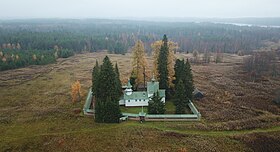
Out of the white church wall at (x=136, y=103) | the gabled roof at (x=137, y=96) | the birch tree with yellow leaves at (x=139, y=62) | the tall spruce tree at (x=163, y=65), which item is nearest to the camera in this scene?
the gabled roof at (x=137, y=96)

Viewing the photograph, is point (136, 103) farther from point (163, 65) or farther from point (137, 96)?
point (163, 65)

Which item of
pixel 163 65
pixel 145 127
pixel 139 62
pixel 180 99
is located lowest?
pixel 145 127

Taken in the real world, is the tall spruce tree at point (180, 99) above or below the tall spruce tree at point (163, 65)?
below

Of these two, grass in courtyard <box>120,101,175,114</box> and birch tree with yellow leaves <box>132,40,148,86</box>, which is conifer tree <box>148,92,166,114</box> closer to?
grass in courtyard <box>120,101,175,114</box>

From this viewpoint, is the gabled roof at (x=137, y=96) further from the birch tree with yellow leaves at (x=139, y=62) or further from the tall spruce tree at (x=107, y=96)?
the birch tree with yellow leaves at (x=139, y=62)

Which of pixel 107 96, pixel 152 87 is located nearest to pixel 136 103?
pixel 152 87

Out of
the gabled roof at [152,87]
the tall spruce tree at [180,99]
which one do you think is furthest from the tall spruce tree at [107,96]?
the tall spruce tree at [180,99]

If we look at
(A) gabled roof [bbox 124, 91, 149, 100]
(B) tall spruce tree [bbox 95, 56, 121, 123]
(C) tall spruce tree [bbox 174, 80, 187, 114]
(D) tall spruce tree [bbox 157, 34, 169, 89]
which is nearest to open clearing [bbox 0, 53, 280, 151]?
(B) tall spruce tree [bbox 95, 56, 121, 123]

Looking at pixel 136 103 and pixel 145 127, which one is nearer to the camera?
pixel 145 127
